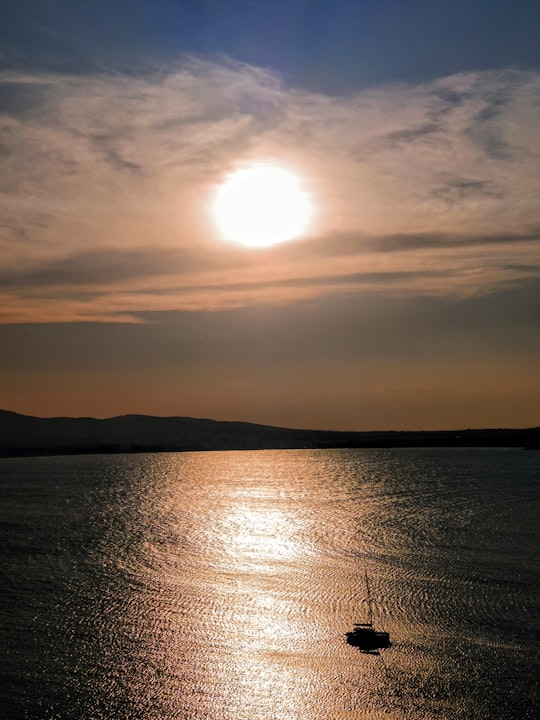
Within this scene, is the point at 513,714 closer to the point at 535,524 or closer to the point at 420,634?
the point at 420,634

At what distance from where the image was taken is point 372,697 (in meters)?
29.5

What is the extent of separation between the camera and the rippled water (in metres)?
29.3

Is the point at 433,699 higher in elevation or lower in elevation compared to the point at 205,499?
lower

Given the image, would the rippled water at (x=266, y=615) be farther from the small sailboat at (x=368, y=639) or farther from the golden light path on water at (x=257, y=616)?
the small sailboat at (x=368, y=639)

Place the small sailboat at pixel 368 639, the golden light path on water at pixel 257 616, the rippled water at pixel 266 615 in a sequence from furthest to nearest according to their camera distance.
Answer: the small sailboat at pixel 368 639 → the golden light path on water at pixel 257 616 → the rippled water at pixel 266 615

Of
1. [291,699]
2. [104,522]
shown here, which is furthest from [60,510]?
[291,699]

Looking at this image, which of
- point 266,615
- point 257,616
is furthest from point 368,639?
point 257,616

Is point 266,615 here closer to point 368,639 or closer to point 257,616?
point 257,616

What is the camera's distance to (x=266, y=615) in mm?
40688

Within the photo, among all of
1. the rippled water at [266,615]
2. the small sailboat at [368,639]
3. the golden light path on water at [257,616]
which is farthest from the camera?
the small sailboat at [368,639]

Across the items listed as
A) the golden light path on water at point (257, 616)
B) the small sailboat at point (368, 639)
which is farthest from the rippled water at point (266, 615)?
the small sailboat at point (368, 639)

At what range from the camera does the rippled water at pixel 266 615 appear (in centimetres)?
2934

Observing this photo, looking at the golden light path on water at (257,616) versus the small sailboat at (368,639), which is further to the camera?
the small sailboat at (368,639)

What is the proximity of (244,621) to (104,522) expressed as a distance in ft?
154
